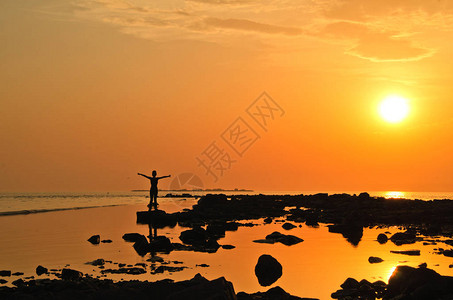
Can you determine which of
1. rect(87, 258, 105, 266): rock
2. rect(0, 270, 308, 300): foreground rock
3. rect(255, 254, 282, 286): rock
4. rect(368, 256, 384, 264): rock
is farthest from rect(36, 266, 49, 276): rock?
rect(368, 256, 384, 264): rock

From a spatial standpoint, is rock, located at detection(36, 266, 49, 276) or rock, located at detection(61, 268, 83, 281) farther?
rock, located at detection(36, 266, 49, 276)

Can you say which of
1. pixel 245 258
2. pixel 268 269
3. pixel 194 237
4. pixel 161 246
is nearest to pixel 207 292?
pixel 268 269

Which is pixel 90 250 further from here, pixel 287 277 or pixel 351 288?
pixel 351 288

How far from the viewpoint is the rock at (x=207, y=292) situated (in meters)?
11.7

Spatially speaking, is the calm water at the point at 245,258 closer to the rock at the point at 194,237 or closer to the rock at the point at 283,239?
the rock at the point at 283,239

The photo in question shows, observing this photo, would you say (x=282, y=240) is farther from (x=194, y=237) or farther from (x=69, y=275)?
(x=69, y=275)

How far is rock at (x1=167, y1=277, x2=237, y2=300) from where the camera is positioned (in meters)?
11.7

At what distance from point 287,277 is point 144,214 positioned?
26315 mm

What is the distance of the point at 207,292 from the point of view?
11.9 m

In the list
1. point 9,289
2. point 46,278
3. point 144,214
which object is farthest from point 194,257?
point 144,214

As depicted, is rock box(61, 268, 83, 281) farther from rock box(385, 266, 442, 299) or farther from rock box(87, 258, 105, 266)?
rock box(385, 266, 442, 299)

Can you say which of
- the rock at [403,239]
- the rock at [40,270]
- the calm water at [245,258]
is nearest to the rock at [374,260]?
the calm water at [245,258]

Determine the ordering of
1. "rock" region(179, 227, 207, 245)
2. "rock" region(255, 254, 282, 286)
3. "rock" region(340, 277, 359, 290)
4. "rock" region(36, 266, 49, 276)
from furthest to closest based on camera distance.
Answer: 1. "rock" region(179, 227, 207, 245)
2. "rock" region(255, 254, 282, 286)
3. "rock" region(36, 266, 49, 276)
4. "rock" region(340, 277, 359, 290)

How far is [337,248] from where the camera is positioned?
25.8 m
